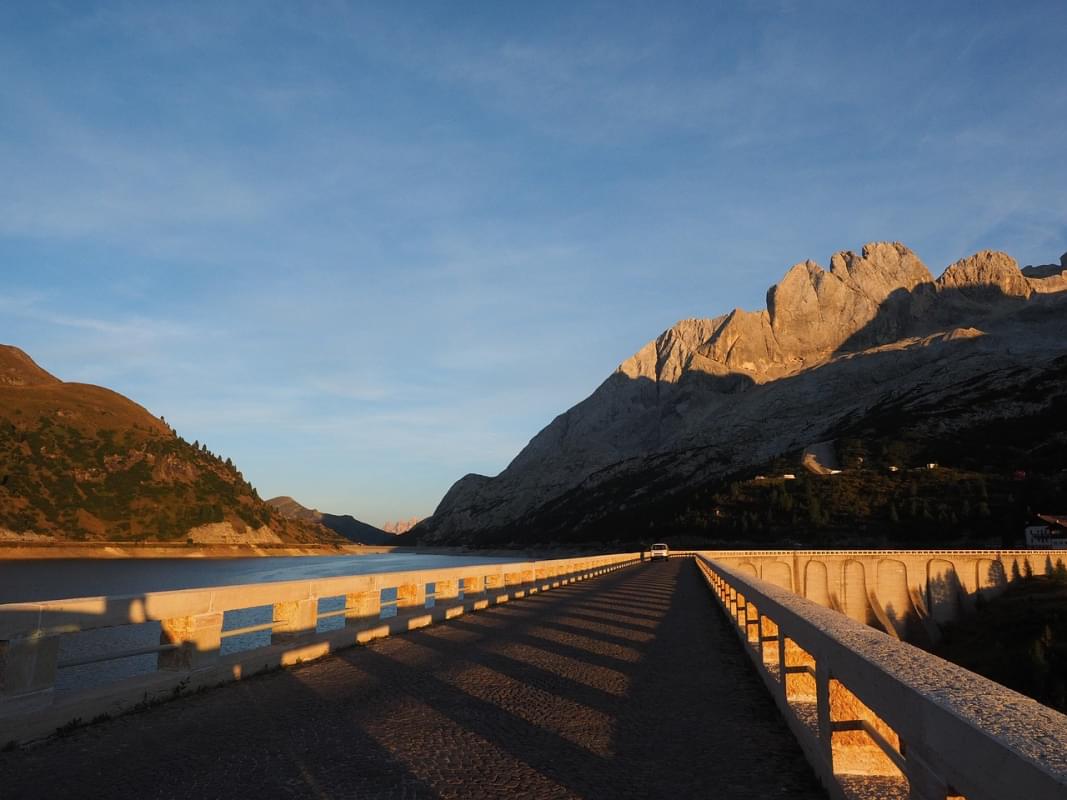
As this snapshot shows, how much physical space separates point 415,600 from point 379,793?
11490 mm

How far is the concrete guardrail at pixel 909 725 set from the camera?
2.37 m

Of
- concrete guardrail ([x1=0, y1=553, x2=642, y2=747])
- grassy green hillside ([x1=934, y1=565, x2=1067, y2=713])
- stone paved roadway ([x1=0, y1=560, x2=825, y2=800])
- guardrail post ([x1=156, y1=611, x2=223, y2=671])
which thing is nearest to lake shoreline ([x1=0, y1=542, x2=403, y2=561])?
grassy green hillside ([x1=934, y1=565, x2=1067, y2=713])

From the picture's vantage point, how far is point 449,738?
6.53 m

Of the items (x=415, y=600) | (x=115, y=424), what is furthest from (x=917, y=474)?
(x=115, y=424)

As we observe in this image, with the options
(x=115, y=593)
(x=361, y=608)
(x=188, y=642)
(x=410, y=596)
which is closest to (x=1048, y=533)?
(x=115, y=593)

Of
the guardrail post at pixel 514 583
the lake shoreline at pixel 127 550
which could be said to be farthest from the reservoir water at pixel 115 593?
the guardrail post at pixel 514 583

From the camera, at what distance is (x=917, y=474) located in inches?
5123

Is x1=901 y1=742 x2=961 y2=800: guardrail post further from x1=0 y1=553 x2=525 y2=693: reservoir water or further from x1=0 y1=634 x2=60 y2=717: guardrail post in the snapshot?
x1=0 y1=553 x2=525 y2=693: reservoir water

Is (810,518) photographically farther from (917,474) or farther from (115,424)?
(115,424)

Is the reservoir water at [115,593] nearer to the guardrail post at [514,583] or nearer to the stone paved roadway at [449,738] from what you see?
the stone paved roadway at [449,738]

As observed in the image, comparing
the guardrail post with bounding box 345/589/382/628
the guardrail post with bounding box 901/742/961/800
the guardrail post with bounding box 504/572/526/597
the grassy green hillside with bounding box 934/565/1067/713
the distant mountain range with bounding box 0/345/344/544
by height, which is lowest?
the grassy green hillside with bounding box 934/565/1067/713

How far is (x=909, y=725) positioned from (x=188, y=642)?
26.5 ft

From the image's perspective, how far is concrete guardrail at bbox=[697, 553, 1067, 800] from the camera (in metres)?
2.37

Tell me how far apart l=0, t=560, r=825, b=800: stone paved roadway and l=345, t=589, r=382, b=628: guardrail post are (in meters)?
1.74
